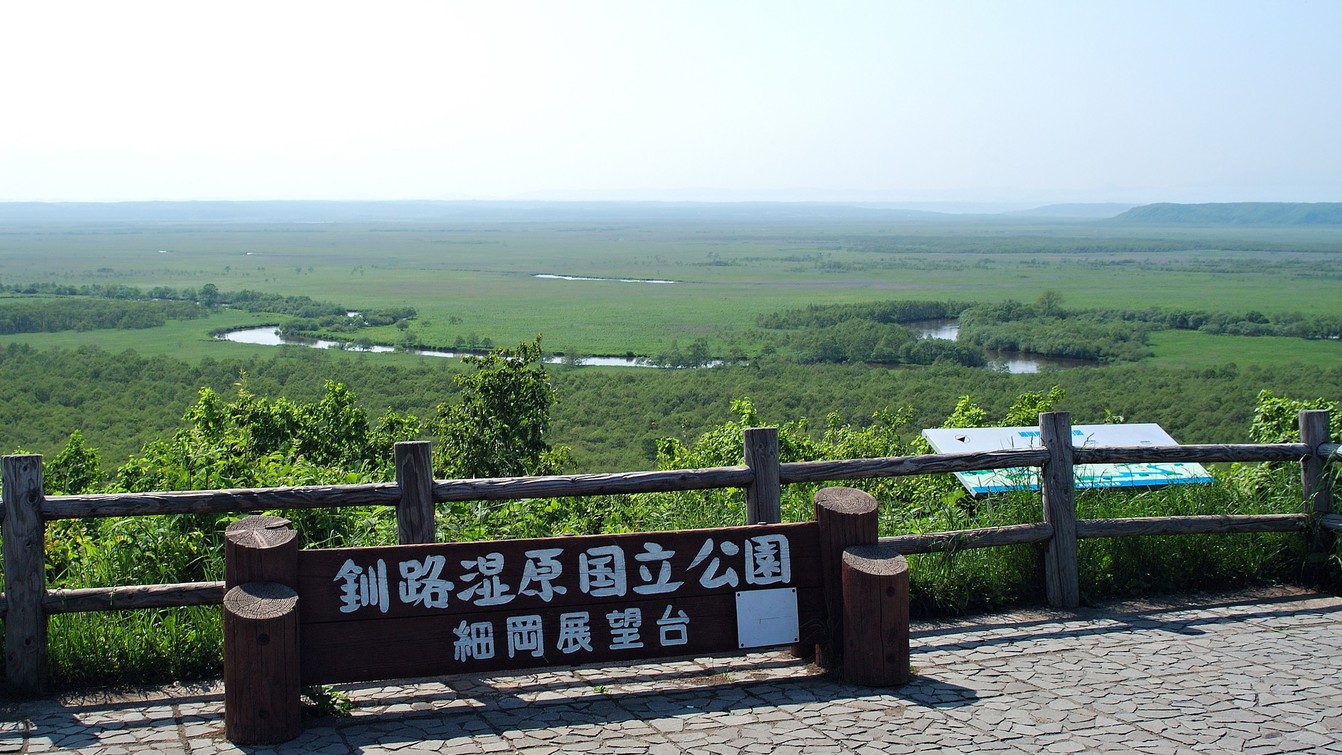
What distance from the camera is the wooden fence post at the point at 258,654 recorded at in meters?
4.20

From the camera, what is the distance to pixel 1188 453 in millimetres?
6172

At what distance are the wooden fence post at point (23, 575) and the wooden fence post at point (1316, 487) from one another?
6.10 metres

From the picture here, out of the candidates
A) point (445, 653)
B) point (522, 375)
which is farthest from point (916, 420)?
point (445, 653)

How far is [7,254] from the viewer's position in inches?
5842

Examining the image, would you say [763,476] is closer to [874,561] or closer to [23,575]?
[874,561]

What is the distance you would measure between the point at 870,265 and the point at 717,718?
443ft

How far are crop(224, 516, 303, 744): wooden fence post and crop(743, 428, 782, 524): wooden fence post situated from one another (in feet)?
6.93

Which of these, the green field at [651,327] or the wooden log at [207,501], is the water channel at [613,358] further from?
the wooden log at [207,501]

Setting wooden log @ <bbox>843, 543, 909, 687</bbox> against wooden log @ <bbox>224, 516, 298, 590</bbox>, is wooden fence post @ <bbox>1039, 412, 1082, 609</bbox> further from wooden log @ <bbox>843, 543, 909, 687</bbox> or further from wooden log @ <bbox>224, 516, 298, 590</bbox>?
wooden log @ <bbox>224, 516, 298, 590</bbox>

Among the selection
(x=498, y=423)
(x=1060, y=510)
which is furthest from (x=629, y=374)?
(x=1060, y=510)

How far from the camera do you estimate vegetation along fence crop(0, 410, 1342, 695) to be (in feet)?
15.6

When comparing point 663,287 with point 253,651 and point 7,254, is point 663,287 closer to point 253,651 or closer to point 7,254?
point 7,254

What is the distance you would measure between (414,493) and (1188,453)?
3.90 metres

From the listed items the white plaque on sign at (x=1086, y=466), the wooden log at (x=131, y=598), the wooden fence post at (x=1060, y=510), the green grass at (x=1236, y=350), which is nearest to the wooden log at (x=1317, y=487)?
the white plaque on sign at (x=1086, y=466)
